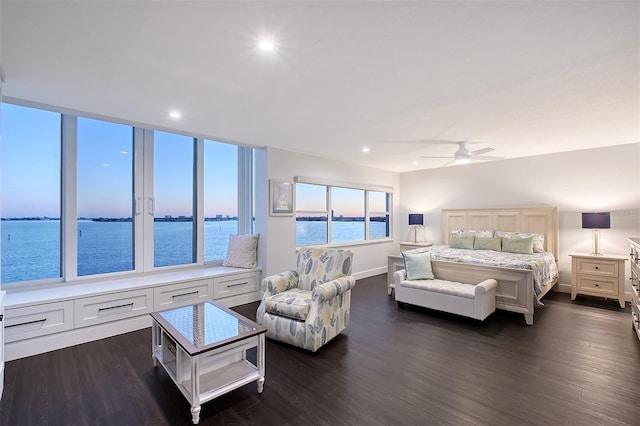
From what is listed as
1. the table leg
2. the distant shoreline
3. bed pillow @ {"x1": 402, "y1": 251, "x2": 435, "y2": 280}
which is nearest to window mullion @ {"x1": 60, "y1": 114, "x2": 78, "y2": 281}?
the distant shoreline

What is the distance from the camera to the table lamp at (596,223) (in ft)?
14.2

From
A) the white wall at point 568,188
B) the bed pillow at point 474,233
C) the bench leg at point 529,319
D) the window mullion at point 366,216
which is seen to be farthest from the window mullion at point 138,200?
the white wall at point 568,188

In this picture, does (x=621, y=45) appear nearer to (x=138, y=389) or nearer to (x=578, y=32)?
(x=578, y=32)

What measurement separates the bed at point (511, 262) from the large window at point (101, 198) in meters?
3.80

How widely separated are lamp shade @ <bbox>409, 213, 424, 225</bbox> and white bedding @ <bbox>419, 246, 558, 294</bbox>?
1691 millimetres

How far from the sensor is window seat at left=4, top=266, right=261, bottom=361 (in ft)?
8.91

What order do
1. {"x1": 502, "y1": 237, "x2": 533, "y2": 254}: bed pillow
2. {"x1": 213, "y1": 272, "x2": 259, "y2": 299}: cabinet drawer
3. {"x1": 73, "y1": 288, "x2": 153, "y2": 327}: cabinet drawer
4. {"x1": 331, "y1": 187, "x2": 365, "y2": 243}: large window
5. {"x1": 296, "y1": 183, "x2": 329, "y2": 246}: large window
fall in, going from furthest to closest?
1. {"x1": 331, "y1": 187, "x2": 365, "y2": 243}: large window
2. {"x1": 296, "y1": 183, "x2": 329, "y2": 246}: large window
3. {"x1": 502, "y1": 237, "x2": 533, "y2": 254}: bed pillow
4. {"x1": 213, "y1": 272, "x2": 259, "y2": 299}: cabinet drawer
5. {"x1": 73, "y1": 288, "x2": 153, "y2": 327}: cabinet drawer

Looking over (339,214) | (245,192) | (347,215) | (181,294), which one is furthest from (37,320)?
(347,215)

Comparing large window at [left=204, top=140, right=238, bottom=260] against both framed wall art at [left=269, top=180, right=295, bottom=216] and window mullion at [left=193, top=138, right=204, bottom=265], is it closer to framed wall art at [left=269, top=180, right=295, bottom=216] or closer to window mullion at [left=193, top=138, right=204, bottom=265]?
window mullion at [left=193, top=138, right=204, bottom=265]

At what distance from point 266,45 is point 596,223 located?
5474mm

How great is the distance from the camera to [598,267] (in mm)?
4332

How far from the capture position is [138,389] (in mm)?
2219

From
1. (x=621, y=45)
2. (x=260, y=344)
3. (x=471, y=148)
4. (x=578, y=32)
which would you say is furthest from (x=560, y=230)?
(x=260, y=344)

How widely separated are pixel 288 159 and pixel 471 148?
9.97ft
